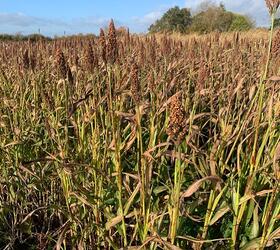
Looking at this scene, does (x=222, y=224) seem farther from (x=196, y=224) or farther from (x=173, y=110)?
(x=173, y=110)

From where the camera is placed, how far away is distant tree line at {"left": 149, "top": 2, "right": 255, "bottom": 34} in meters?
22.7

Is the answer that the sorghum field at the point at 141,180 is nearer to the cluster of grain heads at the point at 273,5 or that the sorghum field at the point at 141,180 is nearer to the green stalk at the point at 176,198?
the green stalk at the point at 176,198

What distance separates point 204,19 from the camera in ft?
78.6

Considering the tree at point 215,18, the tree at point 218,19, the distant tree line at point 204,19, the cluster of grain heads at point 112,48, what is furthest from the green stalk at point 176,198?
the tree at point 215,18

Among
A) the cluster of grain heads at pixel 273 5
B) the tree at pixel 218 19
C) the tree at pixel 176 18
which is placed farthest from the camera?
the tree at pixel 176 18

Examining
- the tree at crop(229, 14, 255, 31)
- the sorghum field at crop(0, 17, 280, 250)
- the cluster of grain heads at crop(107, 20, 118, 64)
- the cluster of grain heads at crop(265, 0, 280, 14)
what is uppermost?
the tree at crop(229, 14, 255, 31)

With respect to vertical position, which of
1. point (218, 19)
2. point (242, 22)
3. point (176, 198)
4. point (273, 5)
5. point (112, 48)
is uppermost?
point (218, 19)

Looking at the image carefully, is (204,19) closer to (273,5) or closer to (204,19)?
(204,19)

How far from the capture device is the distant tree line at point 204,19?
74.5 ft

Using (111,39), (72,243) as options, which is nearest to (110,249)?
(72,243)

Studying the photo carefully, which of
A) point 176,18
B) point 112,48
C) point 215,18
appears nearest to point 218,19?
point 215,18

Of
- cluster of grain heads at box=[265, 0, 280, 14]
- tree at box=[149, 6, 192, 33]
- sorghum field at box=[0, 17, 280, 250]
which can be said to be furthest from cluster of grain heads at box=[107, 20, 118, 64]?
tree at box=[149, 6, 192, 33]

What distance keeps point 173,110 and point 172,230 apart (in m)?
0.45

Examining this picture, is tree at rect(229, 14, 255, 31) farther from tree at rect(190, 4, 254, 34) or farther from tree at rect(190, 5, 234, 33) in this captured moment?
tree at rect(190, 5, 234, 33)
